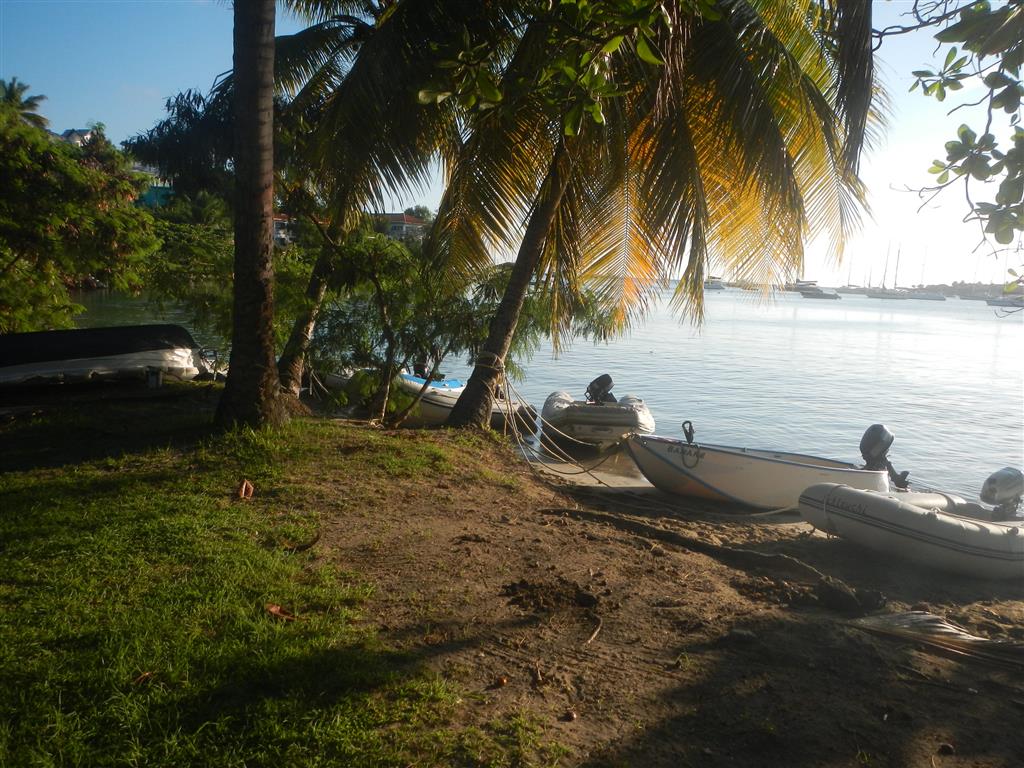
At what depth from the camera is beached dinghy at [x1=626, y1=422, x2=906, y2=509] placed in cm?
1034

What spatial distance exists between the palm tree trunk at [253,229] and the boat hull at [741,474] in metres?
5.34

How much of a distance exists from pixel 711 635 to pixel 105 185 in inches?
461

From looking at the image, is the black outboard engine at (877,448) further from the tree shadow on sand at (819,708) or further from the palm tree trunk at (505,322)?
the tree shadow on sand at (819,708)

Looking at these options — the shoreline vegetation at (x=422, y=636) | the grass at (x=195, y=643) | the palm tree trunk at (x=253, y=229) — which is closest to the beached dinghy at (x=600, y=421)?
the palm tree trunk at (x=253, y=229)

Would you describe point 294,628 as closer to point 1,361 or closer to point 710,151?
point 710,151

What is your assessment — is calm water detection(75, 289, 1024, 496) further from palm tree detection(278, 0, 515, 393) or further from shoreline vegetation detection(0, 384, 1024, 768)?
shoreline vegetation detection(0, 384, 1024, 768)

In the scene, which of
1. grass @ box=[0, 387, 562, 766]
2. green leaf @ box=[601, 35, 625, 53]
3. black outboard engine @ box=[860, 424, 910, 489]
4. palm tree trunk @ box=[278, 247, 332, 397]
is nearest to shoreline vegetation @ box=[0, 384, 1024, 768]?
grass @ box=[0, 387, 562, 766]

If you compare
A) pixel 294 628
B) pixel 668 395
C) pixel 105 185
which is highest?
pixel 105 185

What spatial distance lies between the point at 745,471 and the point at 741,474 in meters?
0.07

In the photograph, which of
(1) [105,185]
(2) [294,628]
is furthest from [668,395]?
(2) [294,628]

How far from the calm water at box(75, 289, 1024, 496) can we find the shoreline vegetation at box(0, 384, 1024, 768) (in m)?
5.35

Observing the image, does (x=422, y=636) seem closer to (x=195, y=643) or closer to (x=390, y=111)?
(x=195, y=643)

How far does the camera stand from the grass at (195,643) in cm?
303

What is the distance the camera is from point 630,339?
41875 mm
